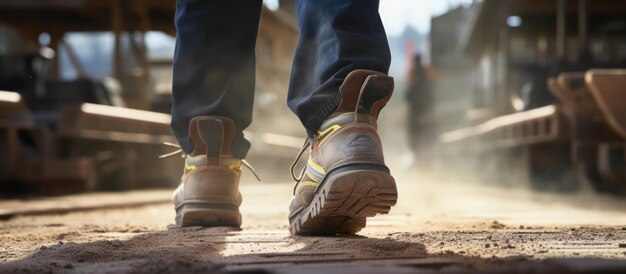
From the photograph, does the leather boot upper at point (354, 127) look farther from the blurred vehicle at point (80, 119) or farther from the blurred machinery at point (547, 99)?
the blurred vehicle at point (80, 119)

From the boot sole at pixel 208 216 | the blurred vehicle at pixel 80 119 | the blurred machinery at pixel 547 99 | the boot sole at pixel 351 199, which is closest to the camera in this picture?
the boot sole at pixel 351 199

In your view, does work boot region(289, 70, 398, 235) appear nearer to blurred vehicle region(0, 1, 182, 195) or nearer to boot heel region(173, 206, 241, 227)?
boot heel region(173, 206, 241, 227)

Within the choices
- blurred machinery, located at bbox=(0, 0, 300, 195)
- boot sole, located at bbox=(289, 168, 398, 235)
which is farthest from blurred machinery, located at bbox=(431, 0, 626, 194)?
boot sole, located at bbox=(289, 168, 398, 235)

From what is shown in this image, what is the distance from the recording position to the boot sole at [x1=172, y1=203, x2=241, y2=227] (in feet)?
8.93

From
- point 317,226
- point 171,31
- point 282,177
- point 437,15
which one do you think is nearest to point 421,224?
point 317,226

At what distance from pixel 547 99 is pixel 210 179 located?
642cm

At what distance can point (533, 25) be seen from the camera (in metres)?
14.9

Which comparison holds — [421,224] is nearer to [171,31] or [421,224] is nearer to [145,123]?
[145,123]

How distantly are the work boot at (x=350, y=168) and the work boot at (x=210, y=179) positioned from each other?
46 centimetres

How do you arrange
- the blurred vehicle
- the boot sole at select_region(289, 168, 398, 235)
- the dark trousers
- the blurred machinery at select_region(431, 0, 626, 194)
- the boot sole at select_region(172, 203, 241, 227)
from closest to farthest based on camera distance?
the boot sole at select_region(289, 168, 398, 235)
the dark trousers
the boot sole at select_region(172, 203, 241, 227)
the blurred machinery at select_region(431, 0, 626, 194)
the blurred vehicle

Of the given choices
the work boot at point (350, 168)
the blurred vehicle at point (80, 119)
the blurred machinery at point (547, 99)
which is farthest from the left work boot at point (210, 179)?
the blurred vehicle at point (80, 119)

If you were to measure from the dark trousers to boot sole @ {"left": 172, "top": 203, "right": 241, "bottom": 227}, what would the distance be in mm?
210

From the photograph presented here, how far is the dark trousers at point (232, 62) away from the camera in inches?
91.0

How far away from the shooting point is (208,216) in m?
2.72
